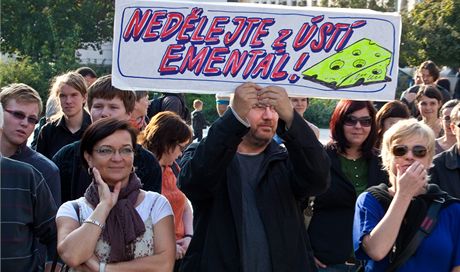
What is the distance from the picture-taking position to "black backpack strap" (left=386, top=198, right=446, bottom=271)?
13.5 ft

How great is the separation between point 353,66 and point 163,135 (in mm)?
2207

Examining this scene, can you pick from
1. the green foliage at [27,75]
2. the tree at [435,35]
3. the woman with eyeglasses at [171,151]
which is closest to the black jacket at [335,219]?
the woman with eyeglasses at [171,151]

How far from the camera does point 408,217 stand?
4.21 m

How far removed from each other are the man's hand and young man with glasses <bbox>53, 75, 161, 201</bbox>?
2.71 feet

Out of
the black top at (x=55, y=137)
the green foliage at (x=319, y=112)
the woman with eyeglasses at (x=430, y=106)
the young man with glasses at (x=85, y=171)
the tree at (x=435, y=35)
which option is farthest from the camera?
the green foliage at (x=319, y=112)

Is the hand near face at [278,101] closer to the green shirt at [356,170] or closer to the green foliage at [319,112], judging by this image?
the green shirt at [356,170]

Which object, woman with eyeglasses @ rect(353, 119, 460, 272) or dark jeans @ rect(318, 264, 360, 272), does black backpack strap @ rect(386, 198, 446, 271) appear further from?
dark jeans @ rect(318, 264, 360, 272)

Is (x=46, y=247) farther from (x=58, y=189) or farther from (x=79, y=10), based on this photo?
(x=79, y=10)

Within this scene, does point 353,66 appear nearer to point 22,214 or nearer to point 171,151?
point 22,214

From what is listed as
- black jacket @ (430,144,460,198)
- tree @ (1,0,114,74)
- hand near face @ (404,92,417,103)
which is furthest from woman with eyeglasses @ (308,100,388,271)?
tree @ (1,0,114,74)

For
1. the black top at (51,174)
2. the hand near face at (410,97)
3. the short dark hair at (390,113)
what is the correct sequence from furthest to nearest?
1. the hand near face at (410,97)
2. the short dark hair at (390,113)
3. the black top at (51,174)

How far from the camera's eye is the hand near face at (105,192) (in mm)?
4191

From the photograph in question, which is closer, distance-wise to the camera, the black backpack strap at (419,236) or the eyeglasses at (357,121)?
the black backpack strap at (419,236)

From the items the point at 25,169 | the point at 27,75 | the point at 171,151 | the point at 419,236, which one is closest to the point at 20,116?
the point at 25,169
